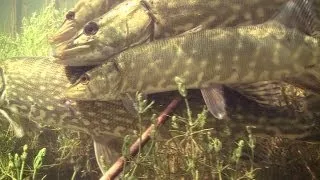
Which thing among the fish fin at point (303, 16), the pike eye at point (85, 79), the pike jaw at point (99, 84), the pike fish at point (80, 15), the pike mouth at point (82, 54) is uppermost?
the pike fish at point (80, 15)

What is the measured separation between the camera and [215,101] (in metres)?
3.14

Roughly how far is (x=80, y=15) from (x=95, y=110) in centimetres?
145

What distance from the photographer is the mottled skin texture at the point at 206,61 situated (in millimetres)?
3162

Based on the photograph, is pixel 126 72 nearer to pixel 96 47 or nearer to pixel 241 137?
pixel 96 47

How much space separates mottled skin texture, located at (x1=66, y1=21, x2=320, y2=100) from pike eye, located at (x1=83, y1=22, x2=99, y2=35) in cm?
46

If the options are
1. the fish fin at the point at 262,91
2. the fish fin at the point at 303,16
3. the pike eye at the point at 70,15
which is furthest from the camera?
the pike eye at the point at 70,15

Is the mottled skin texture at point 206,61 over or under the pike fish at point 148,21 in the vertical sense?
under

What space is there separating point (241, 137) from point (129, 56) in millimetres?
1324

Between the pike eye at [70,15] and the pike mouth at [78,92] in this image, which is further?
the pike eye at [70,15]

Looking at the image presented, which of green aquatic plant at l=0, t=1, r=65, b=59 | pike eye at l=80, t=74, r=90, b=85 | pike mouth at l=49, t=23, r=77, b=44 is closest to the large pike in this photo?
pike mouth at l=49, t=23, r=77, b=44

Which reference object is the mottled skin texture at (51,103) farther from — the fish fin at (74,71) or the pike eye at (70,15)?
the pike eye at (70,15)

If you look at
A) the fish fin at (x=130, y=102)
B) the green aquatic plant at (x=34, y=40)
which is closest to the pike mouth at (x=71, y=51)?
the fish fin at (x=130, y=102)

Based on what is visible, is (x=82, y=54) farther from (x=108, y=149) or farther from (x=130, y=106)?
(x=108, y=149)

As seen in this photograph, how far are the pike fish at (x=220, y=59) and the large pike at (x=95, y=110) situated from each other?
1.07 ft
